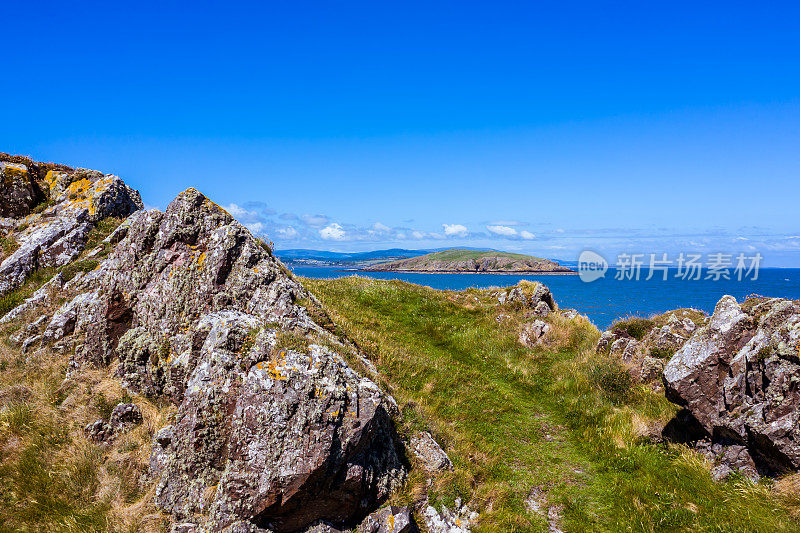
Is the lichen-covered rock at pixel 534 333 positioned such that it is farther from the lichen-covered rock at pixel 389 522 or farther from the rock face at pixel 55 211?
the rock face at pixel 55 211

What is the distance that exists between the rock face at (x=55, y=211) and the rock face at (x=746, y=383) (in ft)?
80.6

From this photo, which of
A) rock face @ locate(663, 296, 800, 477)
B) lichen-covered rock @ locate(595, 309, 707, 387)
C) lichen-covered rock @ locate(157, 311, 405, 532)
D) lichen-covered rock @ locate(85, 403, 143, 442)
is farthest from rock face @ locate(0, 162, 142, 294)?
lichen-covered rock @ locate(595, 309, 707, 387)

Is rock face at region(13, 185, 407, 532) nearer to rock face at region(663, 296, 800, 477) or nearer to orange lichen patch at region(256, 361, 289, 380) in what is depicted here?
orange lichen patch at region(256, 361, 289, 380)

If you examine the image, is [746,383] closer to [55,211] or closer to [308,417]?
[308,417]

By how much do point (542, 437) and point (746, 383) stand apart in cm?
591

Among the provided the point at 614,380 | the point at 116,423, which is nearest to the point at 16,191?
the point at 116,423

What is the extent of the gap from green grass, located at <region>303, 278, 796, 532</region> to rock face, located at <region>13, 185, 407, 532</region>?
6.68 feet

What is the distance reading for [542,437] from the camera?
13031mm

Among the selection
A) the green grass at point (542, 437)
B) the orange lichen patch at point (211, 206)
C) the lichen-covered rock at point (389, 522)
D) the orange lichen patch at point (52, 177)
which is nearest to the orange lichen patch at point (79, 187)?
the orange lichen patch at point (52, 177)

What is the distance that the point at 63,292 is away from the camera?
1434 cm

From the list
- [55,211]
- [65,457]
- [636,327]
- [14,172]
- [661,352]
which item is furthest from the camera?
[14,172]

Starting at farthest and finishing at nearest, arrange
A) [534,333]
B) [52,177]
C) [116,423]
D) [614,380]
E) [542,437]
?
[534,333] < [52,177] < [614,380] < [542,437] < [116,423]

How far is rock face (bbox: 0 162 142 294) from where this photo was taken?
16.9m

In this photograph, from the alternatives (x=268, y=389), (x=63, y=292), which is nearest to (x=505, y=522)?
(x=268, y=389)
